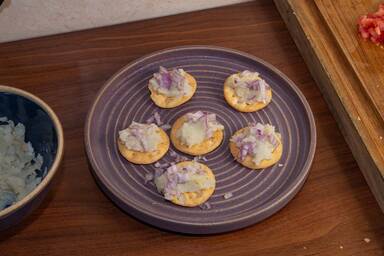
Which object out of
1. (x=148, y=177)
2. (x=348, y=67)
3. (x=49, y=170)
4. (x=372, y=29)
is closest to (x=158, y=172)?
(x=148, y=177)

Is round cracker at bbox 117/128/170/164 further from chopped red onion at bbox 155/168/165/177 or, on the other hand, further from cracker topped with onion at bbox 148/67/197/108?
cracker topped with onion at bbox 148/67/197/108

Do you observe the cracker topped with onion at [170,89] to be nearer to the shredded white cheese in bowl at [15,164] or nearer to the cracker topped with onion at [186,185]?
the cracker topped with onion at [186,185]

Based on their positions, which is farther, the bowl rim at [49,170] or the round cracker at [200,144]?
the round cracker at [200,144]

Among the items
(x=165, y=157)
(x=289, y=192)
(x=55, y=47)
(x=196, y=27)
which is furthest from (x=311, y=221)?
(x=55, y=47)

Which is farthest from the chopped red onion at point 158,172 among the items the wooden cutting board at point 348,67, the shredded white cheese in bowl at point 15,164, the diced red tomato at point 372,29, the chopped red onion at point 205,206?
the diced red tomato at point 372,29

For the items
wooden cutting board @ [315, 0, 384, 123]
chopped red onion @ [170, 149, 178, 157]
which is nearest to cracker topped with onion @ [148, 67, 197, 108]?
chopped red onion @ [170, 149, 178, 157]

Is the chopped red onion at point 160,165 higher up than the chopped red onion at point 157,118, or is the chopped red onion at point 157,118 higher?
the chopped red onion at point 157,118

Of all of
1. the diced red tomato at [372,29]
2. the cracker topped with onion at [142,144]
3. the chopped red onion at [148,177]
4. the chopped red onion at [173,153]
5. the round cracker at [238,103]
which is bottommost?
the chopped red onion at [148,177]

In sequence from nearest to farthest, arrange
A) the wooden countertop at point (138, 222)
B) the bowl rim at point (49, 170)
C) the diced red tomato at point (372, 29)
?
the bowl rim at point (49, 170) → the wooden countertop at point (138, 222) → the diced red tomato at point (372, 29)
